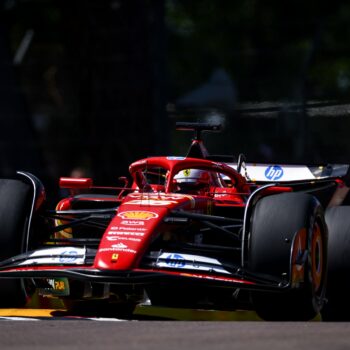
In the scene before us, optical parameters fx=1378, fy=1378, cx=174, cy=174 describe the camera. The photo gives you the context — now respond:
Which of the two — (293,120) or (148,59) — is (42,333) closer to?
(293,120)

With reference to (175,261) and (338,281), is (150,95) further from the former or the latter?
(175,261)

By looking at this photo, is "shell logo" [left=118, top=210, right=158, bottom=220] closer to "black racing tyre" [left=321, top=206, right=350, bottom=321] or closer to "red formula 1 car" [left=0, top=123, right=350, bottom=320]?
"red formula 1 car" [left=0, top=123, right=350, bottom=320]

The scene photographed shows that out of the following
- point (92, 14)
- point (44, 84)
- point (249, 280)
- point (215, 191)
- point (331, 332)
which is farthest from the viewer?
point (44, 84)

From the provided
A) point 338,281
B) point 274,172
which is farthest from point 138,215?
point 274,172

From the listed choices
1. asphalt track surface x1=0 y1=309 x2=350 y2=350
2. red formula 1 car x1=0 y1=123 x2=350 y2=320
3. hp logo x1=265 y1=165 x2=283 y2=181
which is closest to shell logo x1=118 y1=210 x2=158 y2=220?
red formula 1 car x1=0 y1=123 x2=350 y2=320

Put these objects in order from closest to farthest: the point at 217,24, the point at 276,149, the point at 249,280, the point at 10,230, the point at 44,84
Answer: the point at 249,280 → the point at 10,230 → the point at 276,149 → the point at 44,84 → the point at 217,24

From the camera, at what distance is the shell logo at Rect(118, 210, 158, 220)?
866 centimetres

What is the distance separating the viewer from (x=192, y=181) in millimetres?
9875

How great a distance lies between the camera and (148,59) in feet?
55.4

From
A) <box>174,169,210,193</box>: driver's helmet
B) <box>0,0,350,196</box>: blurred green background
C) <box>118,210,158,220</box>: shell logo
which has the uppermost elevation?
<box>118,210,158,220</box>: shell logo

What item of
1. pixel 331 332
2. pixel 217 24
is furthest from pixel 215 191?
pixel 217 24

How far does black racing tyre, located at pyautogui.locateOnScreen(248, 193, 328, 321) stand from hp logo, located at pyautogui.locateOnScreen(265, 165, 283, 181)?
2.52 meters

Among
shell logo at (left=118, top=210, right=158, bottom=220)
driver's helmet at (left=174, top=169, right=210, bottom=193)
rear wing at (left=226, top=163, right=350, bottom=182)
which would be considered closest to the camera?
shell logo at (left=118, top=210, right=158, bottom=220)

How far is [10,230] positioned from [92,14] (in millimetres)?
9446
